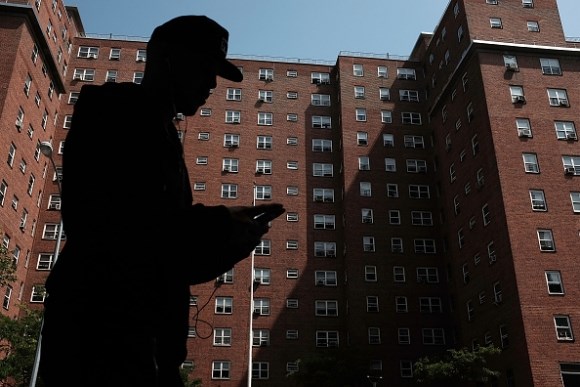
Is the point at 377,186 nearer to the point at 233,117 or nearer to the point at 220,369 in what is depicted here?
the point at 233,117

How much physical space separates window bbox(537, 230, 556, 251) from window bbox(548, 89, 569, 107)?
13488 mm

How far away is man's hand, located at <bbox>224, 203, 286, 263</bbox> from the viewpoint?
A: 2.55 meters

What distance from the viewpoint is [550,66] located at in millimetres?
55375

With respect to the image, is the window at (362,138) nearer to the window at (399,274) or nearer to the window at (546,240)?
the window at (399,274)

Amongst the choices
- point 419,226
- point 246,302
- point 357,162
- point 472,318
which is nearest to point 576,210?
point 472,318

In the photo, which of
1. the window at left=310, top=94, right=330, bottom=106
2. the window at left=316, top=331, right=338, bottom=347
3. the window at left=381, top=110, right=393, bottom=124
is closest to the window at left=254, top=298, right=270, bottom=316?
the window at left=316, top=331, right=338, bottom=347

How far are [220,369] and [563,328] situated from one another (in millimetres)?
31097

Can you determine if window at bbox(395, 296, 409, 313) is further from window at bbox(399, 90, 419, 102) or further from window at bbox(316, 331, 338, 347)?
window at bbox(399, 90, 419, 102)

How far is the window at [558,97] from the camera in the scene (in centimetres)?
5316

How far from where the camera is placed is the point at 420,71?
7575 centimetres

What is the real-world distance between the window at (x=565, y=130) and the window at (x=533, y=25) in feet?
41.0

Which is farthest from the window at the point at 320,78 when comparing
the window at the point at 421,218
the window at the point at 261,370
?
the window at the point at 261,370

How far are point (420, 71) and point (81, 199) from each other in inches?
3028

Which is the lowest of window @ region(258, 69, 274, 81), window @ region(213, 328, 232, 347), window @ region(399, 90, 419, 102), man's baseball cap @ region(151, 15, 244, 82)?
man's baseball cap @ region(151, 15, 244, 82)
